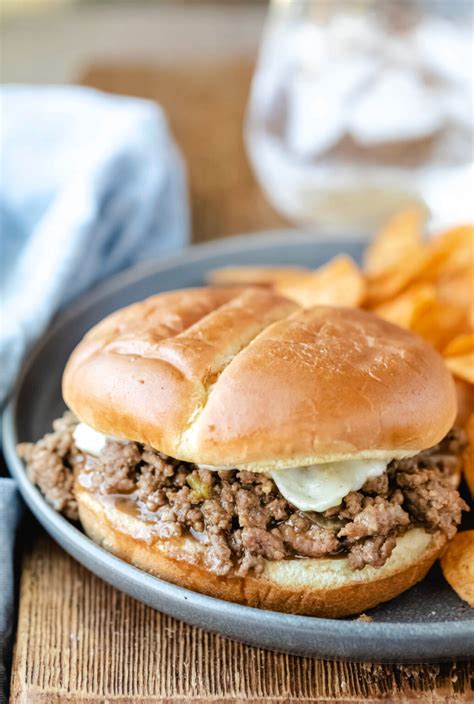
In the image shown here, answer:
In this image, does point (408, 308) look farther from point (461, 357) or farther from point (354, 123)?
point (354, 123)

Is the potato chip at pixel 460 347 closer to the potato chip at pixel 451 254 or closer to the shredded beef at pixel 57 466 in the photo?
the potato chip at pixel 451 254

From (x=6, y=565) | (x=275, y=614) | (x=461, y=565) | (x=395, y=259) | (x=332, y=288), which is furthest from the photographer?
(x=395, y=259)

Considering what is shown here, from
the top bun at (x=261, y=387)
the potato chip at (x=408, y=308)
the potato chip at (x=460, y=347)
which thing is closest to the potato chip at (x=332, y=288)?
the potato chip at (x=408, y=308)

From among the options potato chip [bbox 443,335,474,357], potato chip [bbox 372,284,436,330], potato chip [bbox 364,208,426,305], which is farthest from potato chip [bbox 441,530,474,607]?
potato chip [bbox 364,208,426,305]

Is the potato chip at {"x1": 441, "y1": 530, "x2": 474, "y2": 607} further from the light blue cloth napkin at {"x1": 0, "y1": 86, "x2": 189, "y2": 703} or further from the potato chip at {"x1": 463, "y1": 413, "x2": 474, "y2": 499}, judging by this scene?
the light blue cloth napkin at {"x1": 0, "y1": 86, "x2": 189, "y2": 703}

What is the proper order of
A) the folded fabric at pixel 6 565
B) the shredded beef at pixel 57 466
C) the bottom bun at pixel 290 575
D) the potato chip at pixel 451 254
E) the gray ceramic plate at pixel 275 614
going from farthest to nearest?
the potato chip at pixel 451 254
the shredded beef at pixel 57 466
the folded fabric at pixel 6 565
the bottom bun at pixel 290 575
the gray ceramic plate at pixel 275 614

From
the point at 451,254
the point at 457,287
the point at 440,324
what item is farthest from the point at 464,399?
the point at 451,254
